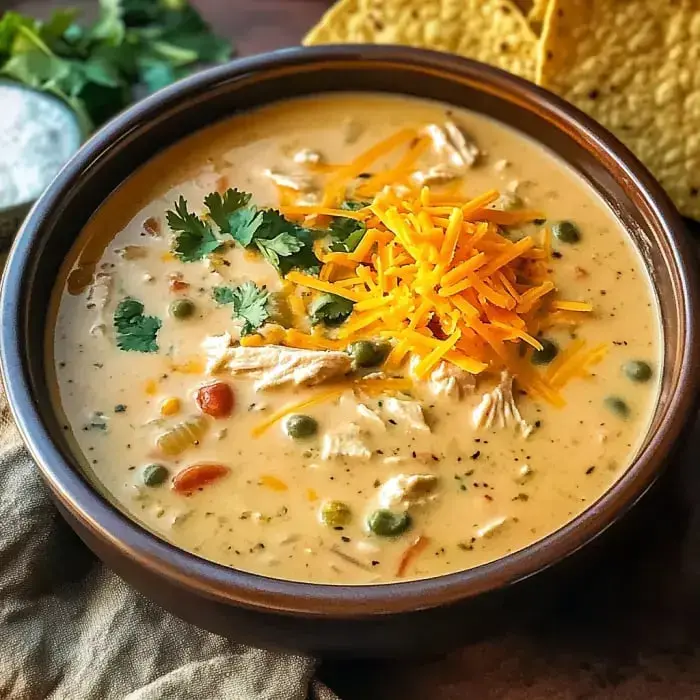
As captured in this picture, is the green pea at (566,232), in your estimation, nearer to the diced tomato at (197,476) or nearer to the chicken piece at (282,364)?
the chicken piece at (282,364)

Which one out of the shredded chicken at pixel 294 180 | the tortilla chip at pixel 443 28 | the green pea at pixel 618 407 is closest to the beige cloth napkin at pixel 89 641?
the green pea at pixel 618 407

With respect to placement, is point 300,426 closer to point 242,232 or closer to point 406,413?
point 406,413

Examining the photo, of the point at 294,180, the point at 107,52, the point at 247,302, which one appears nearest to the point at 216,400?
the point at 247,302

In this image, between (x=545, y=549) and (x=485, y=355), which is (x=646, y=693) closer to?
(x=545, y=549)

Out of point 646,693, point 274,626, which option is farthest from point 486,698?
point 274,626

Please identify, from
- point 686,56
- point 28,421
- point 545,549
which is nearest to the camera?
point 545,549

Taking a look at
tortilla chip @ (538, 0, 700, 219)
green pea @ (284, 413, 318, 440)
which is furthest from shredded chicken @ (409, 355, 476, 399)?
tortilla chip @ (538, 0, 700, 219)

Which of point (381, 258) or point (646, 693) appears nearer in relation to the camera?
point (646, 693)
